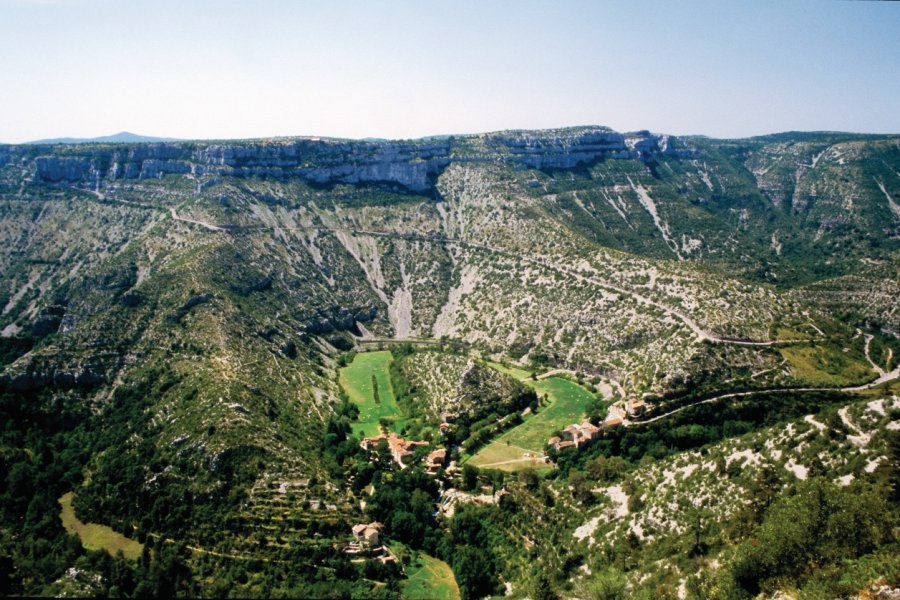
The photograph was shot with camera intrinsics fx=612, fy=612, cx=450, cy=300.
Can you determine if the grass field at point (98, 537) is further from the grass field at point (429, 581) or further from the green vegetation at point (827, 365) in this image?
the green vegetation at point (827, 365)

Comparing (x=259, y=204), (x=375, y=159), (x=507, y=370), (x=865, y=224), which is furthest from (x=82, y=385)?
(x=865, y=224)

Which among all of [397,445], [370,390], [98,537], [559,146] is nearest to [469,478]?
[397,445]

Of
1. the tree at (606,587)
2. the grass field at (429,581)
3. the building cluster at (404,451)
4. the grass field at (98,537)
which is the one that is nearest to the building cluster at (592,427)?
the building cluster at (404,451)

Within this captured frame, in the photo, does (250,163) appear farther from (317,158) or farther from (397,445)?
(397,445)

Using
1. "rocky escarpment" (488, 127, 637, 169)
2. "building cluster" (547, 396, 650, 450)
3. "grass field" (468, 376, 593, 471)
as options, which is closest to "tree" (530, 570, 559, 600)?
"grass field" (468, 376, 593, 471)

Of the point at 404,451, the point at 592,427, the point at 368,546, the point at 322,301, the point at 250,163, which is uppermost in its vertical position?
the point at 250,163

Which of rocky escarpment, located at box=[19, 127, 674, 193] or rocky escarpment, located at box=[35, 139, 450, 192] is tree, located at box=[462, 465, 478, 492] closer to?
rocky escarpment, located at box=[35, 139, 450, 192]
